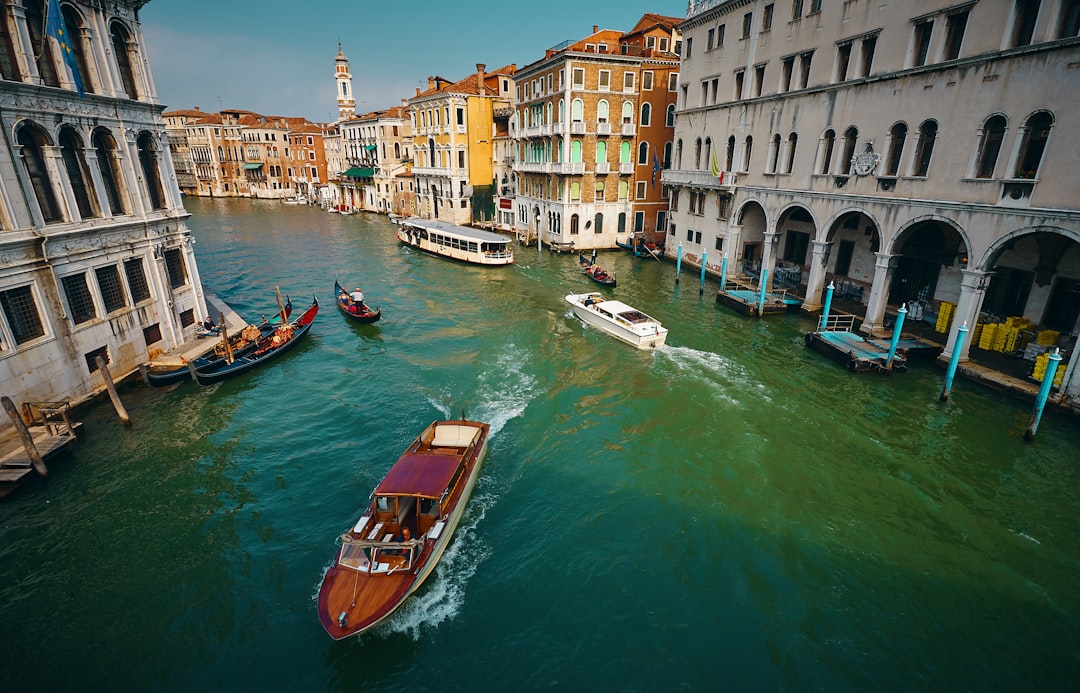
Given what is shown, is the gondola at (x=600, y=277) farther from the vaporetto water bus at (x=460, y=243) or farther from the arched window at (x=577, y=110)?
the arched window at (x=577, y=110)

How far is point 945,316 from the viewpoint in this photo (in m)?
23.3

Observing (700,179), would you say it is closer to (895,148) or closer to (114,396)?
(895,148)

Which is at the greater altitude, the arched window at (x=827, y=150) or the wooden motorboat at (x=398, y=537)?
the arched window at (x=827, y=150)

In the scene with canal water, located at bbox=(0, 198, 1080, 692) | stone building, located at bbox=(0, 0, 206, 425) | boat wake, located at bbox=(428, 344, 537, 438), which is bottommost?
canal water, located at bbox=(0, 198, 1080, 692)

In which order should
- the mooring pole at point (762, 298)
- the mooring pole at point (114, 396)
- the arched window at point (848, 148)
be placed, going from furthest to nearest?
the mooring pole at point (762, 298) → the arched window at point (848, 148) → the mooring pole at point (114, 396)

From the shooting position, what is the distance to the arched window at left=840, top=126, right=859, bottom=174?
23.8m

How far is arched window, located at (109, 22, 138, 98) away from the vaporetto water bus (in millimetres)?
24208

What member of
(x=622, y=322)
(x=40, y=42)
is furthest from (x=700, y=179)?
(x=40, y=42)

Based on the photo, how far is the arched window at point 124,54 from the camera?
1888 centimetres

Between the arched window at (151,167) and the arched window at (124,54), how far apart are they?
1695 mm

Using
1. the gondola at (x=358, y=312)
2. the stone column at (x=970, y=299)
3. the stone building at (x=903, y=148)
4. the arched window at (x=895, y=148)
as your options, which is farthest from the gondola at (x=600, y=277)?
the stone column at (x=970, y=299)

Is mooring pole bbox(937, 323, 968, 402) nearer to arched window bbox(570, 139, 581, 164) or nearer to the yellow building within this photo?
arched window bbox(570, 139, 581, 164)

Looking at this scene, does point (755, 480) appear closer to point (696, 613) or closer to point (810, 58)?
point (696, 613)

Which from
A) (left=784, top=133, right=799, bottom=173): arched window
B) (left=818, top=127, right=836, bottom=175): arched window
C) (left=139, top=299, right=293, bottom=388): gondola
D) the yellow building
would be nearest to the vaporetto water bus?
the yellow building
